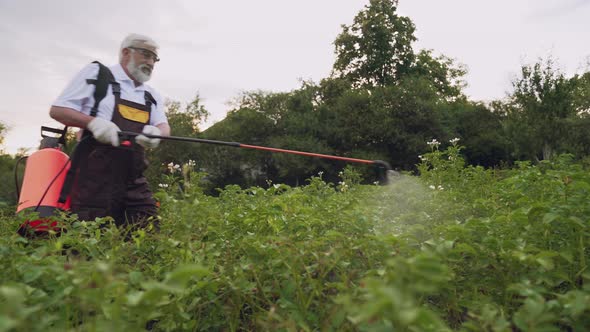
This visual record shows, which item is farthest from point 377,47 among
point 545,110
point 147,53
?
point 147,53

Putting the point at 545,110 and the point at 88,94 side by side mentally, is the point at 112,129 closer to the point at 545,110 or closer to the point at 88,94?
the point at 88,94

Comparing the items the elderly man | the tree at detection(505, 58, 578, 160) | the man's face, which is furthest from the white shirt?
the tree at detection(505, 58, 578, 160)

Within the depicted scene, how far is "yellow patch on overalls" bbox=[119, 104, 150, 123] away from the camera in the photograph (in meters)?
4.23

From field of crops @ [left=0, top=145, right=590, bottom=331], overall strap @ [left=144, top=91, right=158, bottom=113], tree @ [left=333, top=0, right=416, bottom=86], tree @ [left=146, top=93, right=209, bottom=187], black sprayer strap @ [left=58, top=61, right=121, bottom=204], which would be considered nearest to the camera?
field of crops @ [left=0, top=145, right=590, bottom=331]

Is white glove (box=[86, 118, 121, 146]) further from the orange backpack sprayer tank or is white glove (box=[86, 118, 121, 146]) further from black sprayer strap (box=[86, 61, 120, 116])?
the orange backpack sprayer tank

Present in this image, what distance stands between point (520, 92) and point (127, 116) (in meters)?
20.3

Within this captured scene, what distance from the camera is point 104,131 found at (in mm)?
3783

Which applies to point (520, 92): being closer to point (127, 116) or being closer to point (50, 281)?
point (127, 116)

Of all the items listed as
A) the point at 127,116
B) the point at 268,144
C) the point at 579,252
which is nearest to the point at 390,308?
the point at 579,252

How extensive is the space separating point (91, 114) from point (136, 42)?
93 centimetres

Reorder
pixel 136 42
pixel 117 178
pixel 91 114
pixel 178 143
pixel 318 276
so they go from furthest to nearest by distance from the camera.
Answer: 1. pixel 178 143
2. pixel 136 42
3. pixel 117 178
4. pixel 91 114
5. pixel 318 276

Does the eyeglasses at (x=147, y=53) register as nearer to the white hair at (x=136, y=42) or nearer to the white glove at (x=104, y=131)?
the white hair at (x=136, y=42)

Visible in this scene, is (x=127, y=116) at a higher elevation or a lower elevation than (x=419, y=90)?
lower

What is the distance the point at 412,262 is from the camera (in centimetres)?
122
